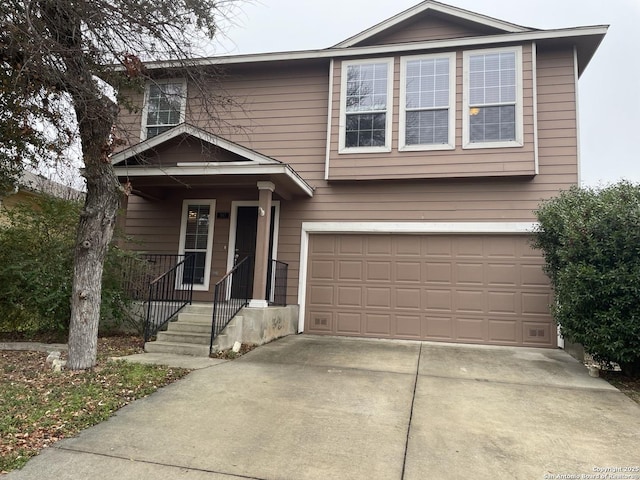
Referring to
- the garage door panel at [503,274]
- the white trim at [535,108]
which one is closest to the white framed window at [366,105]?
the white trim at [535,108]

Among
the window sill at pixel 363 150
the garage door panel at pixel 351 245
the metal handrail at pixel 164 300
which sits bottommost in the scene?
the metal handrail at pixel 164 300

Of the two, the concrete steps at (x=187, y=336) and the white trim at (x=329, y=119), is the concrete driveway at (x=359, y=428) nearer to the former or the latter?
the concrete steps at (x=187, y=336)

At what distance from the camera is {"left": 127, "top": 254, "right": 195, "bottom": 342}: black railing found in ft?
23.2

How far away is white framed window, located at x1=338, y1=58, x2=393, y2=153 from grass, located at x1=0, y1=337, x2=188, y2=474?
5516 mm

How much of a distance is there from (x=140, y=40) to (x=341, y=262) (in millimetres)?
5240

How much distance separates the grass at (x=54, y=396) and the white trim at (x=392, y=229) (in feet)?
12.7

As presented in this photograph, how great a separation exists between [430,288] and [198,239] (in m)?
5.00

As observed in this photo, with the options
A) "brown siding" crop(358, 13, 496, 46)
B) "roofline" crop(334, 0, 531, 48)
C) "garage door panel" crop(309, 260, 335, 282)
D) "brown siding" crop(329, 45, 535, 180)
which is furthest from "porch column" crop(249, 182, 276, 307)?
"brown siding" crop(358, 13, 496, 46)

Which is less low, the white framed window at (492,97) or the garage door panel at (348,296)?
→ the white framed window at (492,97)

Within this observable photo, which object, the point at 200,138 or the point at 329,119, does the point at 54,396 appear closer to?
the point at 200,138

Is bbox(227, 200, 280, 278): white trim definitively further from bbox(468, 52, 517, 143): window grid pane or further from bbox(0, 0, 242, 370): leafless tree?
bbox(468, 52, 517, 143): window grid pane

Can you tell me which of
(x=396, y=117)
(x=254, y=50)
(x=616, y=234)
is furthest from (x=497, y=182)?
(x=254, y=50)

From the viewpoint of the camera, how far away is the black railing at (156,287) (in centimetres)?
706

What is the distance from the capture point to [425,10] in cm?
850
